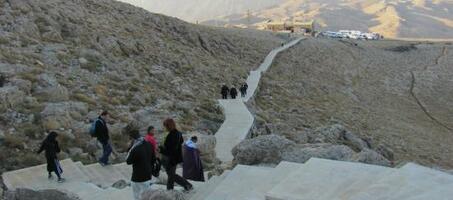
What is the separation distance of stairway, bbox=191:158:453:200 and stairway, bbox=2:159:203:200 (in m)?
1.75

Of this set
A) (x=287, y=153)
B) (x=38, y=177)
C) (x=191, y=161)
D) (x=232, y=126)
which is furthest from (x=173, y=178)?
(x=232, y=126)

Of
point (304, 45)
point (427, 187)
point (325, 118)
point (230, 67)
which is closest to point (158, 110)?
point (325, 118)

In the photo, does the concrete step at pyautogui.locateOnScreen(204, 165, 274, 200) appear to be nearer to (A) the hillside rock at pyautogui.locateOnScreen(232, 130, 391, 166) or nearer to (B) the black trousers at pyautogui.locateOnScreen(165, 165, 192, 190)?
(B) the black trousers at pyautogui.locateOnScreen(165, 165, 192, 190)

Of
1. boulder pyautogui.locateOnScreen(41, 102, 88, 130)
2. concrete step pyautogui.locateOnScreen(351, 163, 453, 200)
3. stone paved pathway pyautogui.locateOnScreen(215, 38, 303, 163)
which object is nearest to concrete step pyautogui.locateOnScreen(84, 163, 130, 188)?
boulder pyautogui.locateOnScreen(41, 102, 88, 130)

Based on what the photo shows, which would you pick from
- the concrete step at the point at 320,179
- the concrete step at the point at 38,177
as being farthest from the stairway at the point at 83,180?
the concrete step at the point at 320,179

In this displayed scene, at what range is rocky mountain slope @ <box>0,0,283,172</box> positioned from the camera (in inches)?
716

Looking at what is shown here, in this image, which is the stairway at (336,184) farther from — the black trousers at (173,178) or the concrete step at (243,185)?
the black trousers at (173,178)

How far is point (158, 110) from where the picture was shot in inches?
927

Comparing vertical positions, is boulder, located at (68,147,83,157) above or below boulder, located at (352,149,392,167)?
below

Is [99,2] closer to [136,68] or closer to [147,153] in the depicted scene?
[136,68]

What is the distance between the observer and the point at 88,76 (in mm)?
25266

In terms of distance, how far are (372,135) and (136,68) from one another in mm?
15031

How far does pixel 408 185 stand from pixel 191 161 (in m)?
5.37

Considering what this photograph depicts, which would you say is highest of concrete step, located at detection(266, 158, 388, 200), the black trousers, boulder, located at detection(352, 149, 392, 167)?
concrete step, located at detection(266, 158, 388, 200)
